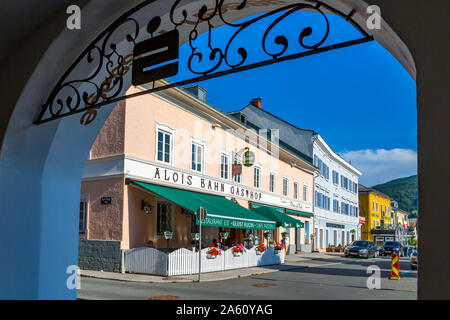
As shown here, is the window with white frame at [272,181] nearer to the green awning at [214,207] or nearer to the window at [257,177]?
the window at [257,177]

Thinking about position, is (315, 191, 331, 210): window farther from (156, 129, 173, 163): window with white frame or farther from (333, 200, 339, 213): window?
(156, 129, 173, 163): window with white frame

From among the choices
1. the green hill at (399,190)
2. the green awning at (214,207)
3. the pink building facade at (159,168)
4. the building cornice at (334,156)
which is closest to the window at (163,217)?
the pink building facade at (159,168)

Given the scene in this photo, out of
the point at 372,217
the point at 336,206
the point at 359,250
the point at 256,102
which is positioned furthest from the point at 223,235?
the point at 372,217

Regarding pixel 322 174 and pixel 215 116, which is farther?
pixel 322 174

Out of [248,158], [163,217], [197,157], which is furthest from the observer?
[248,158]

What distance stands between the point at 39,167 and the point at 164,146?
12.2 m

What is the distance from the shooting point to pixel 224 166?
19.7 metres

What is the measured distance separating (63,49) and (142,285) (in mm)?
8558

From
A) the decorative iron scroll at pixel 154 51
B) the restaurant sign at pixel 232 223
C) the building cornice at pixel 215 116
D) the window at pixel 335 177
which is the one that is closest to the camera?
the decorative iron scroll at pixel 154 51

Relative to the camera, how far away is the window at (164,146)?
1556 cm

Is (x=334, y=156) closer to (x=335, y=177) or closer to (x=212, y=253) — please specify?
(x=335, y=177)

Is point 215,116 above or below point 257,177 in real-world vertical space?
above
